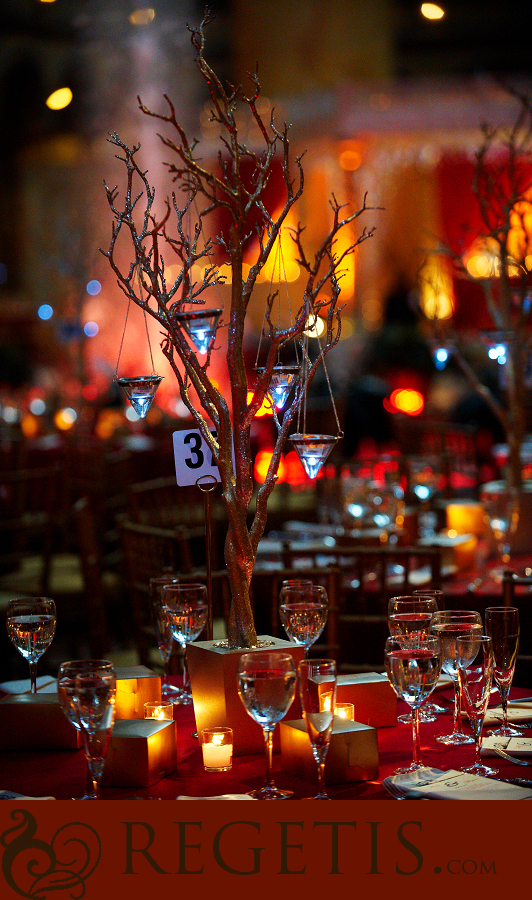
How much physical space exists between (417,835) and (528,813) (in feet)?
0.40

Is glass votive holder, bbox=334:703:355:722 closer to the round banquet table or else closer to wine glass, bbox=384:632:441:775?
the round banquet table

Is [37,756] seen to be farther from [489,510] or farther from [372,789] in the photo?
[489,510]

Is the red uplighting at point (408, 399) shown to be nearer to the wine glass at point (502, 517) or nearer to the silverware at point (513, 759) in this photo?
the wine glass at point (502, 517)

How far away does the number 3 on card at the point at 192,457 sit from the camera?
178 cm

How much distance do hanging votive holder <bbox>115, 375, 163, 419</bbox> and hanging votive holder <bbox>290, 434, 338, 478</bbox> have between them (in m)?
0.24

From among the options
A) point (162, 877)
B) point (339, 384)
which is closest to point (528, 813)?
point (162, 877)

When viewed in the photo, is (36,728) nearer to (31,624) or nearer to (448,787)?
(31,624)

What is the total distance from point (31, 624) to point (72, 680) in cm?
50

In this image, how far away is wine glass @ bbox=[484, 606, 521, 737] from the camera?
1617mm

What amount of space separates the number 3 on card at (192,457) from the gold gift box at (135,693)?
13.2 inches

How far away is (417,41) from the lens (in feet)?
53.8

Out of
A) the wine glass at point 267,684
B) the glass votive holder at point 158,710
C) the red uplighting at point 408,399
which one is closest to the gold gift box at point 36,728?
the glass votive holder at point 158,710

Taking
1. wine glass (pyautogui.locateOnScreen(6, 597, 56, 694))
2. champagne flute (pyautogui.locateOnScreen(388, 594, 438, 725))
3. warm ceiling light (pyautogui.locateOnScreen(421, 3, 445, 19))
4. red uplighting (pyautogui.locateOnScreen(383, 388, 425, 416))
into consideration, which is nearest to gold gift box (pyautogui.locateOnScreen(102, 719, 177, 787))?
wine glass (pyautogui.locateOnScreen(6, 597, 56, 694))

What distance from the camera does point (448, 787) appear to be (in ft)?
4.24
